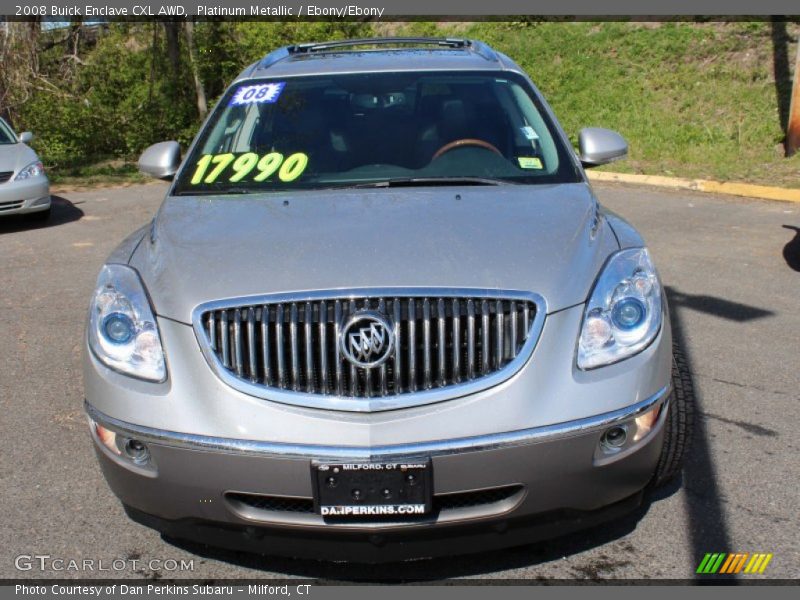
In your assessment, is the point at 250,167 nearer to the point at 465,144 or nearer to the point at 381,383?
the point at 465,144

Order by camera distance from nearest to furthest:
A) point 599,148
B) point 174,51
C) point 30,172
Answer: point 599,148 < point 30,172 < point 174,51

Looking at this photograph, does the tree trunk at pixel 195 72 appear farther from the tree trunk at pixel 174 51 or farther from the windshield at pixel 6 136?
the windshield at pixel 6 136

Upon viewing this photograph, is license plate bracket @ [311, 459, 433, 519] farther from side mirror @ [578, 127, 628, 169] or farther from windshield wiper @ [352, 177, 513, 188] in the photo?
side mirror @ [578, 127, 628, 169]

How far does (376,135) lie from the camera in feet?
14.4

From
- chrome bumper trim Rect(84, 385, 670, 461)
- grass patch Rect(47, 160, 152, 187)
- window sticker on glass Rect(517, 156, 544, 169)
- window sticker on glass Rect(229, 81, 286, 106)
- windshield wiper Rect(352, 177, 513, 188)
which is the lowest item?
grass patch Rect(47, 160, 152, 187)

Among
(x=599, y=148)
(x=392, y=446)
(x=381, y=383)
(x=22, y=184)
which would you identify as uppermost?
(x=599, y=148)

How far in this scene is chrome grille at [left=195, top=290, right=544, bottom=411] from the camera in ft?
9.45

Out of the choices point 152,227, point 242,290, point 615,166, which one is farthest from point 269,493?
point 615,166

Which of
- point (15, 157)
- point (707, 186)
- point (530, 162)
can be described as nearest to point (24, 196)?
point (15, 157)

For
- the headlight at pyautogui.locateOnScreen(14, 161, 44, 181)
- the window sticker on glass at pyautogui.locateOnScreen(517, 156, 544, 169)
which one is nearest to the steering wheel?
the window sticker on glass at pyautogui.locateOnScreen(517, 156, 544, 169)

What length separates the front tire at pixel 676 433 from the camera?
3.49m

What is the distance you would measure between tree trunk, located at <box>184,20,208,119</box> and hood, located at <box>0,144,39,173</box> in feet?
29.4

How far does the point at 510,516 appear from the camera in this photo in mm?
2889

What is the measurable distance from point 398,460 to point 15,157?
983cm
